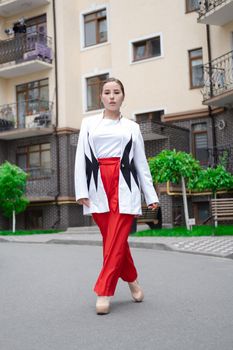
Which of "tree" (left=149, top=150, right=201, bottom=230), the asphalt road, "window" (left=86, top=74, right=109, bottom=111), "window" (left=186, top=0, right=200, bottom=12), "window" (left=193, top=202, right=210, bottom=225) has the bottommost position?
the asphalt road

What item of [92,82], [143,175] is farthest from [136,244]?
[92,82]

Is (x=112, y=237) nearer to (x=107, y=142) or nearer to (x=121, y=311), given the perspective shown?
(x=121, y=311)

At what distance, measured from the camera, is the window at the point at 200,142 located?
2181cm

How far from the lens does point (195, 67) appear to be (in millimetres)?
22328

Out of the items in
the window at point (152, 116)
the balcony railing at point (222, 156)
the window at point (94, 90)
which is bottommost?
the balcony railing at point (222, 156)

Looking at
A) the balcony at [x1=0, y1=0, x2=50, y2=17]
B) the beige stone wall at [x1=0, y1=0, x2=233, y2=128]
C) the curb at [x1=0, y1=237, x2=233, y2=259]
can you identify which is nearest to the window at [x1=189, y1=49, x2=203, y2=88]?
the beige stone wall at [x1=0, y1=0, x2=233, y2=128]

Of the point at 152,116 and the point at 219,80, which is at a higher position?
the point at 219,80

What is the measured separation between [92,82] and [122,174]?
69.6 feet

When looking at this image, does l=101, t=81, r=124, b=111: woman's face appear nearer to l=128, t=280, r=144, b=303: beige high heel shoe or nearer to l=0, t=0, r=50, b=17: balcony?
l=128, t=280, r=144, b=303: beige high heel shoe

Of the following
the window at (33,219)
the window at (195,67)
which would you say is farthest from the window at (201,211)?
the window at (33,219)

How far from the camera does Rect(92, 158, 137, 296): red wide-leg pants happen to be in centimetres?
501

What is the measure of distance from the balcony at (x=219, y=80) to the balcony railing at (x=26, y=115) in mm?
7856

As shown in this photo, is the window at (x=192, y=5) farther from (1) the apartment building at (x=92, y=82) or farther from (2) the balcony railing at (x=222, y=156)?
(2) the balcony railing at (x=222, y=156)

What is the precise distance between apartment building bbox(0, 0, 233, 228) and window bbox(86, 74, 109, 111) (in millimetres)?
47
